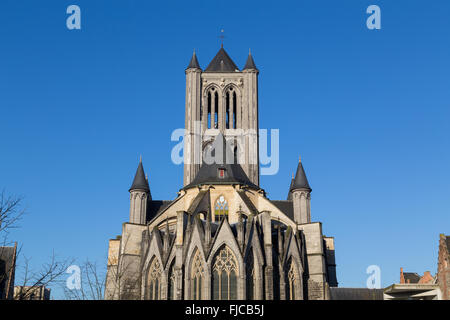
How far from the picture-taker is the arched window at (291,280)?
4219 centimetres

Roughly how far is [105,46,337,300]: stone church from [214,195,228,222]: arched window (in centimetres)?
8

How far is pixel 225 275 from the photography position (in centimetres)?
3978

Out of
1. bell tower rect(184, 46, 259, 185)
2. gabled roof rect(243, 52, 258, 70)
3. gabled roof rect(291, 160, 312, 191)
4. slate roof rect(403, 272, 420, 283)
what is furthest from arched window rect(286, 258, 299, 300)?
gabled roof rect(243, 52, 258, 70)

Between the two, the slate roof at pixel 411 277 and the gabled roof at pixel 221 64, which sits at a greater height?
the gabled roof at pixel 221 64

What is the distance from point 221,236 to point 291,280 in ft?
20.8

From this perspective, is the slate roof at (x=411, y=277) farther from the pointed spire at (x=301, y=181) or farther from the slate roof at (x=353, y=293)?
the slate roof at (x=353, y=293)

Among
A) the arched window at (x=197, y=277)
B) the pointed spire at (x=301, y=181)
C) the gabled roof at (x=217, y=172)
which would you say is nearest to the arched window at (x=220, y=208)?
the gabled roof at (x=217, y=172)

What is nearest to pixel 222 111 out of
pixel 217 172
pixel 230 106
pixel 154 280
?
pixel 230 106

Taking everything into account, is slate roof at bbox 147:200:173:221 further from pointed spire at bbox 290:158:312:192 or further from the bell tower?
pointed spire at bbox 290:158:312:192

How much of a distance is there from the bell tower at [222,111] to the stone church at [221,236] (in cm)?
12

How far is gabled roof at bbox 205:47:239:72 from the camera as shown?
224 ft

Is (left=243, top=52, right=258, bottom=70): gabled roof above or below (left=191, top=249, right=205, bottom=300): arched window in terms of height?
above

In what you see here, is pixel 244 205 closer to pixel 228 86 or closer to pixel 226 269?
pixel 226 269
